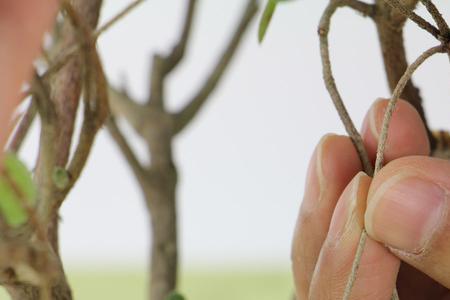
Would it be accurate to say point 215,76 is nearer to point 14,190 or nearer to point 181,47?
point 181,47

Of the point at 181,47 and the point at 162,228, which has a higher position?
the point at 181,47

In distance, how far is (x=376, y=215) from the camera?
33 cm

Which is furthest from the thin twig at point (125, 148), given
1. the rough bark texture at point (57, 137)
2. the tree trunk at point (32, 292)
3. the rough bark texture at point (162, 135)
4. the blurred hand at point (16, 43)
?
the blurred hand at point (16, 43)

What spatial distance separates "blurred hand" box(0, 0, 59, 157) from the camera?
117 mm

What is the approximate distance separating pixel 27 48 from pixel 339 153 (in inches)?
11.1

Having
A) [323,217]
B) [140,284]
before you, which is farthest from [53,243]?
[140,284]

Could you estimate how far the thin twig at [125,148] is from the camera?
1.66 ft

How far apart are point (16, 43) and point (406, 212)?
249 millimetres

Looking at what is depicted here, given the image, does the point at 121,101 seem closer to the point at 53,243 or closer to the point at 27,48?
the point at 53,243

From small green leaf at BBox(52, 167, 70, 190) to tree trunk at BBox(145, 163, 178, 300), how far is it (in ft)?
0.77

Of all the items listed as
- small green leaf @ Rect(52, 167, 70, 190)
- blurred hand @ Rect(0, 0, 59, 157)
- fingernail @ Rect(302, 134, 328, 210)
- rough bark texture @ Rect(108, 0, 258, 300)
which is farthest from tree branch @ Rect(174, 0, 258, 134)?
blurred hand @ Rect(0, 0, 59, 157)

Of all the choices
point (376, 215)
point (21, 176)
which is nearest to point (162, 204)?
point (376, 215)

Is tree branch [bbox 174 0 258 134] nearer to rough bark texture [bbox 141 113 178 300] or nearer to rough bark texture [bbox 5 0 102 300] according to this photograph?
rough bark texture [bbox 141 113 178 300]

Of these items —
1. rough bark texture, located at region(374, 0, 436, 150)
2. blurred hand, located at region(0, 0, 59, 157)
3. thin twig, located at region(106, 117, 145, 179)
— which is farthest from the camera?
thin twig, located at region(106, 117, 145, 179)
